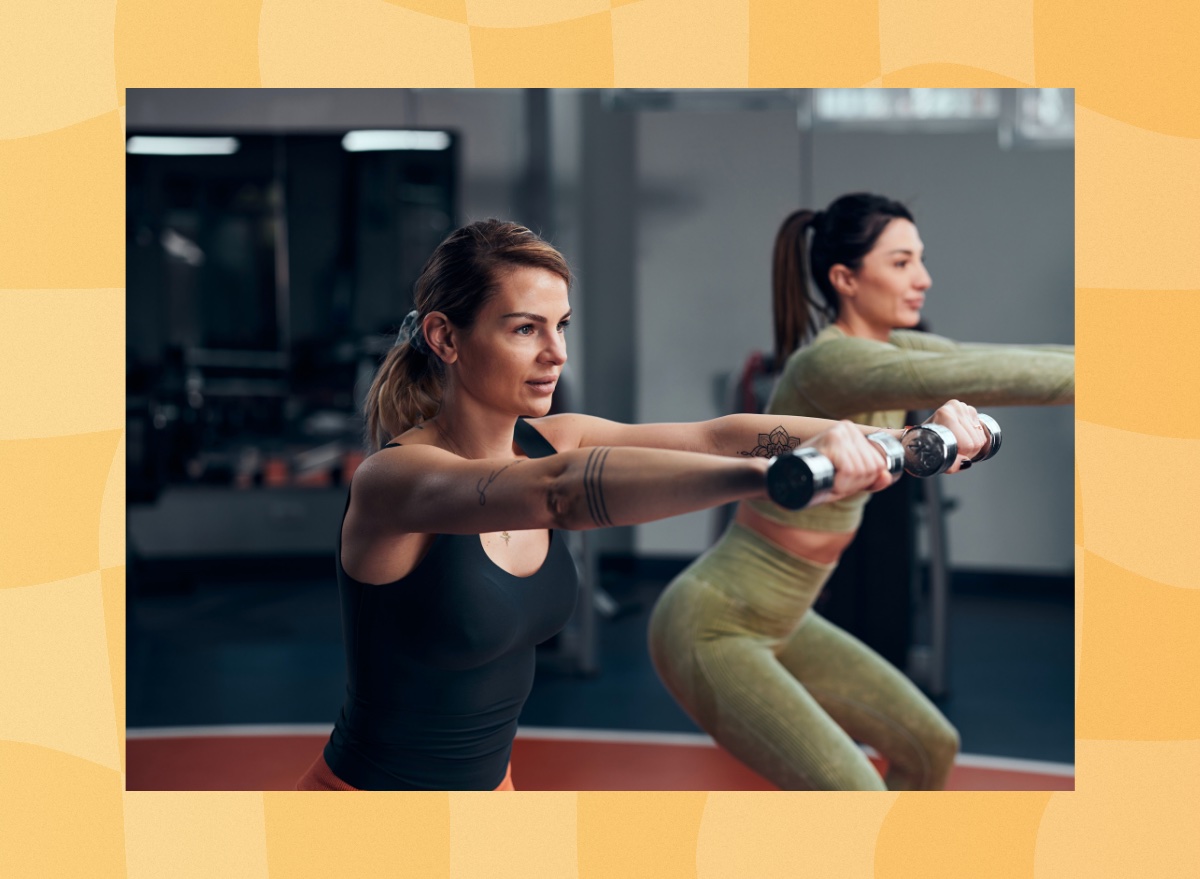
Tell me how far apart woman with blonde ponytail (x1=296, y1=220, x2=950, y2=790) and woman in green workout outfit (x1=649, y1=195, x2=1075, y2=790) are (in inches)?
15.2

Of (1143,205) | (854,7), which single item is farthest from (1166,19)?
(854,7)

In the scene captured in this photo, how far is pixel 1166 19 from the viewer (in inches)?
94.4

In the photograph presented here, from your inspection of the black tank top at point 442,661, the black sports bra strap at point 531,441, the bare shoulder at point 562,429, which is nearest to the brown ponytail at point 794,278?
the bare shoulder at point 562,429

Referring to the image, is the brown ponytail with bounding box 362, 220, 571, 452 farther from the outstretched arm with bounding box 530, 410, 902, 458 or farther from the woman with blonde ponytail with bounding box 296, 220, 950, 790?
the outstretched arm with bounding box 530, 410, 902, 458

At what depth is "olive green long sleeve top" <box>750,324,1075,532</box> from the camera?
2.15 m

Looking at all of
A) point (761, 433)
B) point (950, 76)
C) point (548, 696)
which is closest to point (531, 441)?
point (761, 433)

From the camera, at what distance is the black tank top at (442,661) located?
173cm

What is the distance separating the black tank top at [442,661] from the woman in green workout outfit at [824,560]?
0.60 m

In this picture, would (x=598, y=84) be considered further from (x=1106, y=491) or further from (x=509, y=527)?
(x=1106, y=491)

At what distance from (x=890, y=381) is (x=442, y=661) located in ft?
3.35

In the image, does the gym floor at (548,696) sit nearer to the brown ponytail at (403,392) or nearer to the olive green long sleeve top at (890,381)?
the olive green long sleeve top at (890,381)

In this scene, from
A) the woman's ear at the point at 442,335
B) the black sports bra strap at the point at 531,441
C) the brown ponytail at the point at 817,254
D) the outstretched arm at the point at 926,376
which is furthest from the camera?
the brown ponytail at the point at 817,254

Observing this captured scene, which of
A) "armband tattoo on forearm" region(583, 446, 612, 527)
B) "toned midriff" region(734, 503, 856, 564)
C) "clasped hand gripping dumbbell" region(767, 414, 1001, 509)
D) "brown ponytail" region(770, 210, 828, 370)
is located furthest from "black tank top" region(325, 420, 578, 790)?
"brown ponytail" region(770, 210, 828, 370)

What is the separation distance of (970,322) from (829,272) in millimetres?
1145
